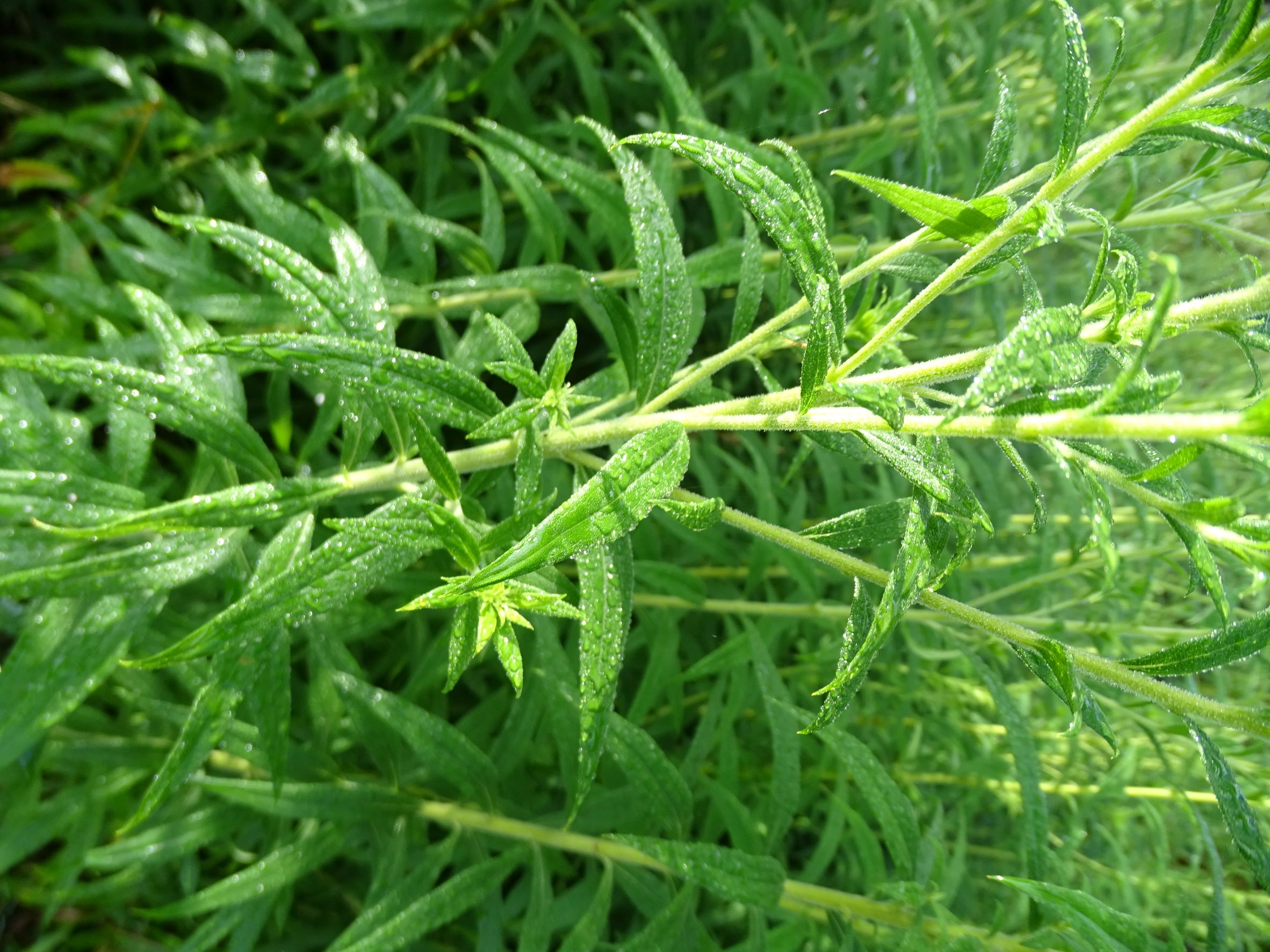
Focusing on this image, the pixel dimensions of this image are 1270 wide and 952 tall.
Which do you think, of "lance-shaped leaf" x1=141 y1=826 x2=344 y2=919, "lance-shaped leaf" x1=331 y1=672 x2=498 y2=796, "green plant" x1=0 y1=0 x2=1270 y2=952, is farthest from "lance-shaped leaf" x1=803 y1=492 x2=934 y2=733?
"lance-shaped leaf" x1=141 y1=826 x2=344 y2=919

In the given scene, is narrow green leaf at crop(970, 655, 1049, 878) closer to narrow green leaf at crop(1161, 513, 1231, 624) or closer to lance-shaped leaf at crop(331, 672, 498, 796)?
narrow green leaf at crop(1161, 513, 1231, 624)

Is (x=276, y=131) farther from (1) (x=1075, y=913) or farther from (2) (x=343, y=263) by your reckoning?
(1) (x=1075, y=913)

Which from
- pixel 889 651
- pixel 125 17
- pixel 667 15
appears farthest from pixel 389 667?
pixel 125 17

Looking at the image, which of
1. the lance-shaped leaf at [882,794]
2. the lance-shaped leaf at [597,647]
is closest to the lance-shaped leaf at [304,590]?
the lance-shaped leaf at [597,647]

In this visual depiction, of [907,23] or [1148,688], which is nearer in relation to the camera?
[1148,688]

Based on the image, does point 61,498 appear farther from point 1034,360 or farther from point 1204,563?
point 1204,563

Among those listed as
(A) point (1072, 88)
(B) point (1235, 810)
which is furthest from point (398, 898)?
(A) point (1072, 88)
